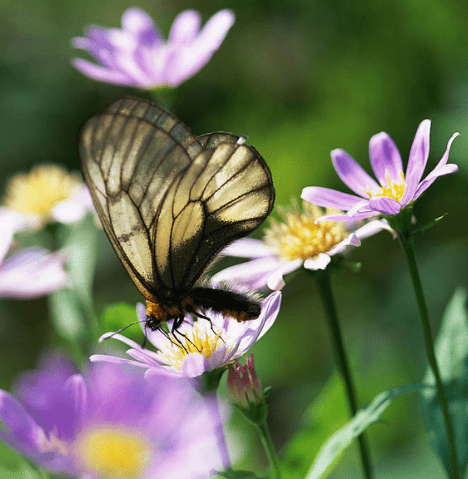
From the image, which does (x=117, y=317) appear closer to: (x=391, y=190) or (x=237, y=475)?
(x=237, y=475)

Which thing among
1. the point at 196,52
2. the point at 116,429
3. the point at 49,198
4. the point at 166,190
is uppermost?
the point at 196,52

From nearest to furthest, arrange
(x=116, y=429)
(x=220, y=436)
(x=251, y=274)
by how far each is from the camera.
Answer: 1. (x=116, y=429)
2. (x=220, y=436)
3. (x=251, y=274)

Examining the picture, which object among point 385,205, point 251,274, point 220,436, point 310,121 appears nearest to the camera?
point 220,436

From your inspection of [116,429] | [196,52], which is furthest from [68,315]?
[116,429]

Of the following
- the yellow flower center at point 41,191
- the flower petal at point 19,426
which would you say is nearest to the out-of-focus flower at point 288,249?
the flower petal at point 19,426

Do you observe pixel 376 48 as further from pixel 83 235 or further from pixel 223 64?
pixel 83 235

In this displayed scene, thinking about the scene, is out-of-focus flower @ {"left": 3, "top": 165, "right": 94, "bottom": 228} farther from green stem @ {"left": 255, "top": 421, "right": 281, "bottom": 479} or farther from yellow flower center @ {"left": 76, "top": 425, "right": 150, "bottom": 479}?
yellow flower center @ {"left": 76, "top": 425, "right": 150, "bottom": 479}
